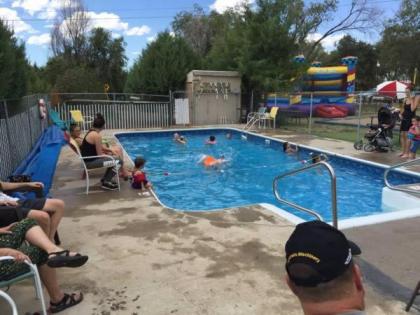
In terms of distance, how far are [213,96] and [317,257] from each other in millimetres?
16388

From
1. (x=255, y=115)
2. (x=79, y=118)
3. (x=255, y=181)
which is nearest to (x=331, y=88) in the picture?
(x=255, y=115)

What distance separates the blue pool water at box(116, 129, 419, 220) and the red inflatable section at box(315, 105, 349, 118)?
9.38m

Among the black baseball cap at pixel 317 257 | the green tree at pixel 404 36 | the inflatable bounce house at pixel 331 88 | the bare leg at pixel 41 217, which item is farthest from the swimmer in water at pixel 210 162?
the green tree at pixel 404 36

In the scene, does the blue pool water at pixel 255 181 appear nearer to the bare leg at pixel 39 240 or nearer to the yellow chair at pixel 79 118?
the yellow chair at pixel 79 118

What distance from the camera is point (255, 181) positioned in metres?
9.00

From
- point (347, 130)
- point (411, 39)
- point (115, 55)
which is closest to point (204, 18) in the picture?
point (115, 55)

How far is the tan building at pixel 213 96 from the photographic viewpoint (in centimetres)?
1678

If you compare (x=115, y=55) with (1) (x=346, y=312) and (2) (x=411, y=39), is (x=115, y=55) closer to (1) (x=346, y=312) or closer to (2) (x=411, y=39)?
(2) (x=411, y=39)

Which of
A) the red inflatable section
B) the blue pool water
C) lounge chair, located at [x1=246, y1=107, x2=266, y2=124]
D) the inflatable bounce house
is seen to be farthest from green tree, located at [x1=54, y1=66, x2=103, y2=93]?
the red inflatable section

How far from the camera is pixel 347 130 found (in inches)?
593

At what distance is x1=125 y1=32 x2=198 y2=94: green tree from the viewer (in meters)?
18.2

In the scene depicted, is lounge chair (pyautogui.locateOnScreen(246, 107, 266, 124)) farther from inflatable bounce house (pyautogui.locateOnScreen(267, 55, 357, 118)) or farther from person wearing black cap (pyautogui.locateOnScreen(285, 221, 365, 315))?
person wearing black cap (pyautogui.locateOnScreen(285, 221, 365, 315))

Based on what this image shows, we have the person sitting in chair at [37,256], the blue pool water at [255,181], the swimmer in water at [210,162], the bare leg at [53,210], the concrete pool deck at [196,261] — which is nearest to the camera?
the person sitting in chair at [37,256]

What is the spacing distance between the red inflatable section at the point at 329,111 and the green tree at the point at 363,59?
22.3 meters
